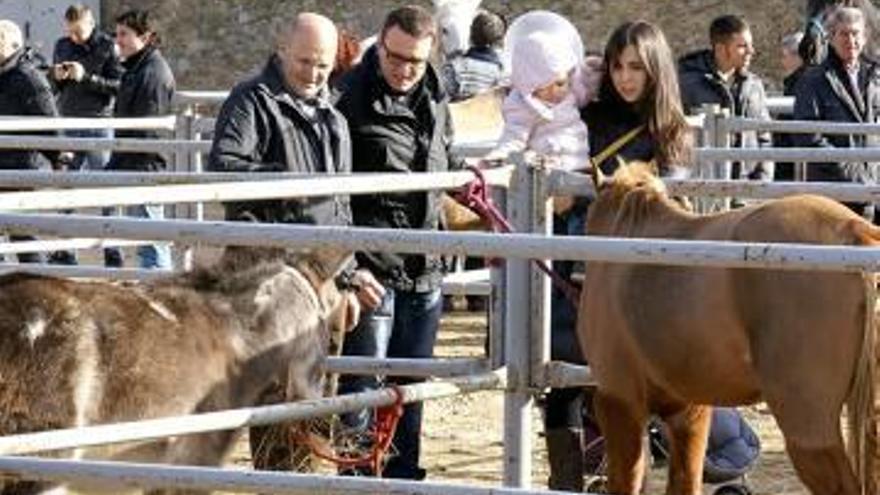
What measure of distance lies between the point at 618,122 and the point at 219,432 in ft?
7.74

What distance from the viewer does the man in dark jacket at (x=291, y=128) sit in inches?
287

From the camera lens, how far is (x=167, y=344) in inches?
241

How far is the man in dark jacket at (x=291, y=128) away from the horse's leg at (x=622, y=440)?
0.85 meters

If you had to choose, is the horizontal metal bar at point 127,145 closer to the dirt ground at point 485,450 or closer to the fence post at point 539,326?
the dirt ground at point 485,450

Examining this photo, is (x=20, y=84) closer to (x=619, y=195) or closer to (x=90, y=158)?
(x=90, y=158)

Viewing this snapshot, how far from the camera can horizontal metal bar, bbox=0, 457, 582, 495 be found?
4711 mm

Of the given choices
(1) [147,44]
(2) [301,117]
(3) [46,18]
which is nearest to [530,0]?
(3) [46,18]

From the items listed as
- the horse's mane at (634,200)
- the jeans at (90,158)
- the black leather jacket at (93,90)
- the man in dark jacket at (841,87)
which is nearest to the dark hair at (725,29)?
the man in dark jacket at (841,87)

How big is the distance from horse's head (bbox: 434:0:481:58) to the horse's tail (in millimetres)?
8710

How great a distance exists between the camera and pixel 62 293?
5.93m

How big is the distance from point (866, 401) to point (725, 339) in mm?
471

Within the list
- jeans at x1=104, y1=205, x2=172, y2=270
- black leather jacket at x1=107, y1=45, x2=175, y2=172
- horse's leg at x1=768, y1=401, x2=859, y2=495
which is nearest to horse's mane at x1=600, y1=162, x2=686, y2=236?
horse's leg at x1=768, y1=401, x2=859, y2=495

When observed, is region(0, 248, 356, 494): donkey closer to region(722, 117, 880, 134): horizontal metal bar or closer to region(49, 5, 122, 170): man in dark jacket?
region(722, 117, 880, 134): horizontal metal bar

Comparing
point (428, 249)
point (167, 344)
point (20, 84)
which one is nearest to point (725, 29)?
point (20, 84)
